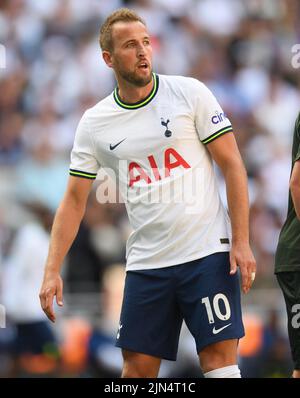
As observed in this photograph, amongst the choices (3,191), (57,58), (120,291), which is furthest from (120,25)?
(57,58)

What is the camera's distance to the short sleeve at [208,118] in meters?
6.05

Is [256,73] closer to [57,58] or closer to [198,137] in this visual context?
[57,58]

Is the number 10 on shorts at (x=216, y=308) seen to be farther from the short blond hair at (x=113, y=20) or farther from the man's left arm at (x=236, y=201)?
the short blond hair at (x=113, y=20)

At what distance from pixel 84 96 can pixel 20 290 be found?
3.44 m

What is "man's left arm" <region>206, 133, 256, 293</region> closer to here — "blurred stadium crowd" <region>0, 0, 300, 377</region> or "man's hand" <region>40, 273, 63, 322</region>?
"man's hand" <region>40, 273, 63, 322</region>

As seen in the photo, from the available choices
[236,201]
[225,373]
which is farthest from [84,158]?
[225,373]

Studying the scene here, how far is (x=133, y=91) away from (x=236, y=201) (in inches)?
36.7

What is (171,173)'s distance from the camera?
20.0 feet

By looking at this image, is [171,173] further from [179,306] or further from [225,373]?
[225,373]

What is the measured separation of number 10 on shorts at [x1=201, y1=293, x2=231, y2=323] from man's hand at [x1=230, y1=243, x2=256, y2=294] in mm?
173

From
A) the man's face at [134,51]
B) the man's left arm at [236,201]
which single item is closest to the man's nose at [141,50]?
the man's face at [134,51]

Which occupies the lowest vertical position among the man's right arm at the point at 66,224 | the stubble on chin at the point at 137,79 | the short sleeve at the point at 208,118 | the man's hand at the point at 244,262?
the man's hand at the point at 244,262

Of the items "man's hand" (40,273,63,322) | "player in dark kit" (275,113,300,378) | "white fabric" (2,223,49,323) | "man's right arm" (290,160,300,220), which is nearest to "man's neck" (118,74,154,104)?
"player in dark kit" (275,113,300,378)

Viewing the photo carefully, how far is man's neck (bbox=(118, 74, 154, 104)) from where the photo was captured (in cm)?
623
